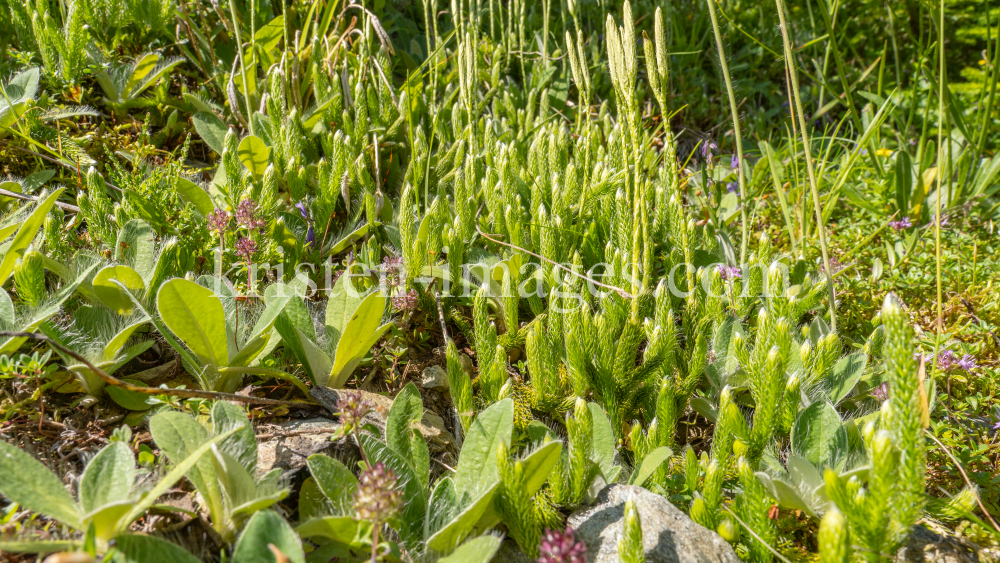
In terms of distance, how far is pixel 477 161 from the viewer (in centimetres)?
298

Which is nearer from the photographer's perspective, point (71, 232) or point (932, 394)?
point (932, 394)

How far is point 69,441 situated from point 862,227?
3639mm

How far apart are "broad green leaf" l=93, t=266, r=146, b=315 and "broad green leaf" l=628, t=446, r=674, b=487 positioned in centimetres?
147

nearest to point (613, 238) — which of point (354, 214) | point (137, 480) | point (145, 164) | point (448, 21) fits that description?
point (354, 214)

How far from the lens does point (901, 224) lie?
3.29 meters

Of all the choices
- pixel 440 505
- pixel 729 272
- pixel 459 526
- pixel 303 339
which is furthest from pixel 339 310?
pixel 729 272

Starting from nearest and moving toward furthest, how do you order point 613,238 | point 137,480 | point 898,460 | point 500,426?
point 898,460
point 137,480
point 500,426
point 613,238

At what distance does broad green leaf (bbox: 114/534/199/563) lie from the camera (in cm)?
118

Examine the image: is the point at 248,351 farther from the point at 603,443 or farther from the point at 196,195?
the point at 603,443

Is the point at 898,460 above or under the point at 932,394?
above

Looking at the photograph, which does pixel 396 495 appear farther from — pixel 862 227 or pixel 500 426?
pixel 862 227

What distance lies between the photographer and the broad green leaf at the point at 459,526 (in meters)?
1.35

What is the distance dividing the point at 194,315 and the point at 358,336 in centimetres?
42

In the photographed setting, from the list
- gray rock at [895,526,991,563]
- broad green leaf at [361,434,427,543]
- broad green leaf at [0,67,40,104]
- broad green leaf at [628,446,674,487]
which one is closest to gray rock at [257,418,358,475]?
broad green leaf at [361,434,427,543]
